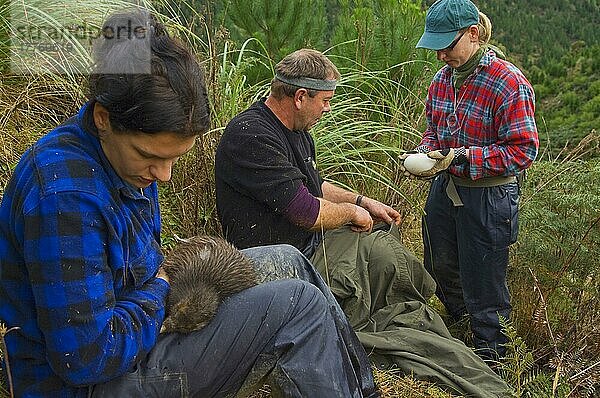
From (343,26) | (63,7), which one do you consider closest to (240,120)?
(63,7)

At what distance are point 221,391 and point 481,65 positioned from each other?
2.02 meters

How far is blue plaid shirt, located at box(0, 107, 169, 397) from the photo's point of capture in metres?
1.51

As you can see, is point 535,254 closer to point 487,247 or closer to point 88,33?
point 487,247

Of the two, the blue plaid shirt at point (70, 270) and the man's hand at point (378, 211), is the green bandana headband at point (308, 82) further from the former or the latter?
the blue plaid shirt at point (70, 270)

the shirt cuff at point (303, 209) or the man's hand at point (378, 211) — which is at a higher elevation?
the shirt cuff at point (303, 209)

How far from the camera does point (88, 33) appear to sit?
3.91 m

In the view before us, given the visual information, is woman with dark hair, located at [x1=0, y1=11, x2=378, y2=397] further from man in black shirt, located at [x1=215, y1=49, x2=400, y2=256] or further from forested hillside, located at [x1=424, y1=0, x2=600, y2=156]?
forested hillside, located at [x1=424, y1=0, x2=600, y2=156]

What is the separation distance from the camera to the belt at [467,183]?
3.20 meters

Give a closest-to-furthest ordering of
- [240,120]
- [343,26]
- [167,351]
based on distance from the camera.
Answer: [167,351]
[240,120]
[343,26]

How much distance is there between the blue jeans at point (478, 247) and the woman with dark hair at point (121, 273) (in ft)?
5.09

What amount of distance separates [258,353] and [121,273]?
0.44 meters

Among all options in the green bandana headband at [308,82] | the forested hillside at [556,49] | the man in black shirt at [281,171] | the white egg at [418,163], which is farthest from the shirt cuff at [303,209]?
the forested hillside at [556,49]

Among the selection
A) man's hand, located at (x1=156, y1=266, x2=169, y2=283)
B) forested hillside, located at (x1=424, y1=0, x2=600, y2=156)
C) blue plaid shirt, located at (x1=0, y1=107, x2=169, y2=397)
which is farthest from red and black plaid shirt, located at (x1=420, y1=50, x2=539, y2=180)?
forested hillside, located at (x1=424, y1=0, x2=600, y2=156)

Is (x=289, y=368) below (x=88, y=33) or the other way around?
below
